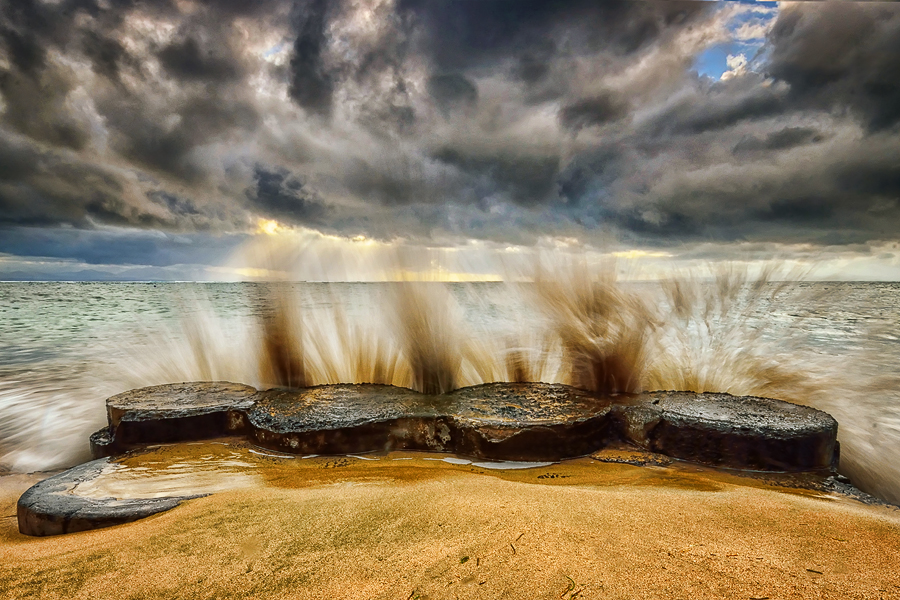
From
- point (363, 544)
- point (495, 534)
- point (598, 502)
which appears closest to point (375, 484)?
point (363, 544)

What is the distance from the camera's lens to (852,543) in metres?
1.25

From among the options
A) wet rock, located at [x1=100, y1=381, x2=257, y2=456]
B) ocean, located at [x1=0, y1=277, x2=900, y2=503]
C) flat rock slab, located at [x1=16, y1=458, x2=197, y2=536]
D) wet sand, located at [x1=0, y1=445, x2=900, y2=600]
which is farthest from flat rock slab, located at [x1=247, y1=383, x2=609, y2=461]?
flat rock slab, located at [x1=16, y1=458, x2=197, y2=536]

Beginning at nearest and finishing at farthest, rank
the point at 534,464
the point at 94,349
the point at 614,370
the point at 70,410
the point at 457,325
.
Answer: the point at 534,464
the point at 614,370
the point at 457,325
the point at 70,410
the point at 94,349

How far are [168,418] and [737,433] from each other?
3.60 meters

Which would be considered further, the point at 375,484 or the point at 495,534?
the point at 375,484

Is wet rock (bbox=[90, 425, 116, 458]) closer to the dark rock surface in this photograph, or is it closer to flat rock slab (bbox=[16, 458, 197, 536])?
the dark rock surface

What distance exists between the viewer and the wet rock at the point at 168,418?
2709mm

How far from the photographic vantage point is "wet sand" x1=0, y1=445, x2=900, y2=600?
103 cm

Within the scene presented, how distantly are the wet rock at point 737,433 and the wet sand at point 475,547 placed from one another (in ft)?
1.14

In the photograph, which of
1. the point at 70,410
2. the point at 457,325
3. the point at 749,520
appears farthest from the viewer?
the point at 70,410

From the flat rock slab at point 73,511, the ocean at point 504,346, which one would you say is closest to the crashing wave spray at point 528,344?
the ocean at point 504,346

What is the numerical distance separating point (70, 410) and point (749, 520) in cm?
549

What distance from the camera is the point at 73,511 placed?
1754 mm

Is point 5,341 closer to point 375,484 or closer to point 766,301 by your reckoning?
point 375,484
